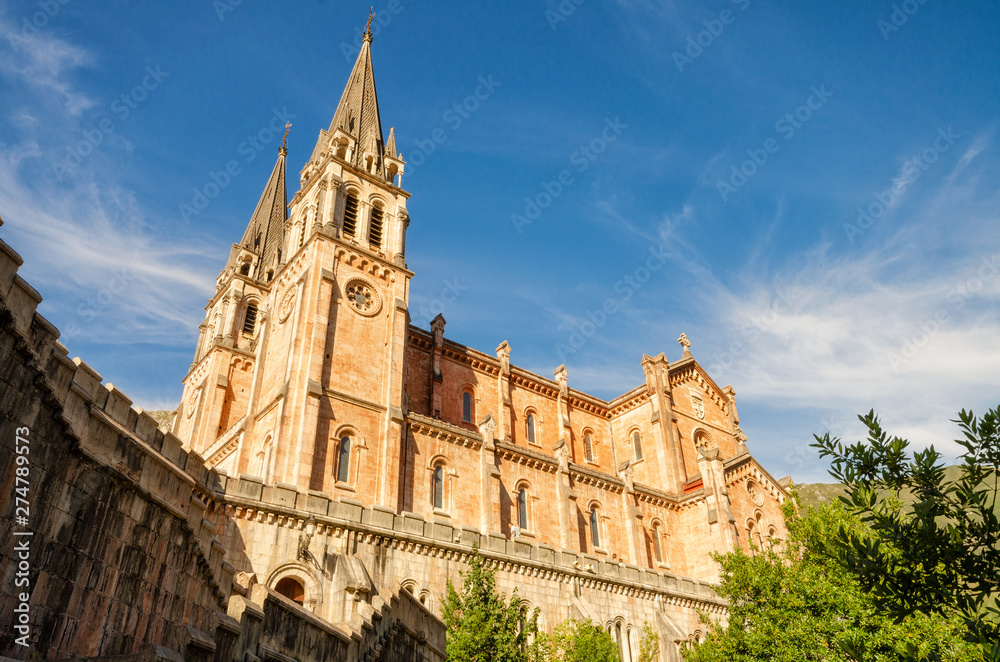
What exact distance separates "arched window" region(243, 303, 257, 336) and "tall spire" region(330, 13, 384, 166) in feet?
41.3

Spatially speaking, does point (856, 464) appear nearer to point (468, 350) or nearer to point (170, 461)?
point (170, 461)

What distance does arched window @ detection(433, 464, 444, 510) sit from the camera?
29.5 m

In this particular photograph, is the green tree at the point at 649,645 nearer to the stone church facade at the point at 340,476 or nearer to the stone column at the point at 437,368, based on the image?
the stone church facade at the point at 340,476

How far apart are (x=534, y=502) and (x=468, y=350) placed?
10.3 metres

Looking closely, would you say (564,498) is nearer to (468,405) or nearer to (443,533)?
(468,405)

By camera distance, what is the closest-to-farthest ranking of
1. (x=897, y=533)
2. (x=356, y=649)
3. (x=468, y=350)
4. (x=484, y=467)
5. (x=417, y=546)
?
(x=897, y=533) < (x=356, y=649) < (x=417, y=546) < (x=484, y=467) < (x=468, y=350)

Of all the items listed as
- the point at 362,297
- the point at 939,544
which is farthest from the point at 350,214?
the point at 939,544

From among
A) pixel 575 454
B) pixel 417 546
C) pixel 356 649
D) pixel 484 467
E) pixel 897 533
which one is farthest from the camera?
pixel 575 454

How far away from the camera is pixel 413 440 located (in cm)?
2978

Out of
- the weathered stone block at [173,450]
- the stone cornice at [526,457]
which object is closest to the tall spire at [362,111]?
the stone cornice at [526,457]

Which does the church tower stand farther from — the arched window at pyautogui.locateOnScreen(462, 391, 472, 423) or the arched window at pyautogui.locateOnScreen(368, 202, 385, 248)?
the arched window at pyautogui.locateOnScreen(462, 391, 472, 423)

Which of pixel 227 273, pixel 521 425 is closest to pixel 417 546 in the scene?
pixel 521 425

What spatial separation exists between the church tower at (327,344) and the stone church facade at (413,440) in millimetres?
98

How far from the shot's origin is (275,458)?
2572 cm
